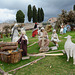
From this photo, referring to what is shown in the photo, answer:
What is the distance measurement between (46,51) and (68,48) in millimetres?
2183

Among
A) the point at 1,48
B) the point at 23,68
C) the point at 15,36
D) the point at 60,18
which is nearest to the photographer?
the point at 23,68

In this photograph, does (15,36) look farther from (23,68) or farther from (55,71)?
(55,71)

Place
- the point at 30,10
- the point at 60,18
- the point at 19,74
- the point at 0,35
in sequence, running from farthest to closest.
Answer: the point at 30,10 → the point at 60,18 → the point at 0,35 → the point at 19,74

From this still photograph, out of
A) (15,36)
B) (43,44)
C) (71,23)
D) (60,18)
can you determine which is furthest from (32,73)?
(71,23)

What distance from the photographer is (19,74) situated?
3.43m

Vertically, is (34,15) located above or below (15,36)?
above

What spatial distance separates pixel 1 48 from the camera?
4859 millimetres

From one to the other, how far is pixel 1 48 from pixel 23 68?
75.4 inches

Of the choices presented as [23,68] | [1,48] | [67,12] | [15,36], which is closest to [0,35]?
[15,36]

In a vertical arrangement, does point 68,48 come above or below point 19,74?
above

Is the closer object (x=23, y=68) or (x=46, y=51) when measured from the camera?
(x=23, y=68)

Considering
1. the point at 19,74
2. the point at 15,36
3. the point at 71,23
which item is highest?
the point at 71,23

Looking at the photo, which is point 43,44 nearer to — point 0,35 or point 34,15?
point 0,35

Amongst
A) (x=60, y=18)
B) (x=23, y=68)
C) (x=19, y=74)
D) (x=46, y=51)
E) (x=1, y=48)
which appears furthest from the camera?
(x=60, y=18)
